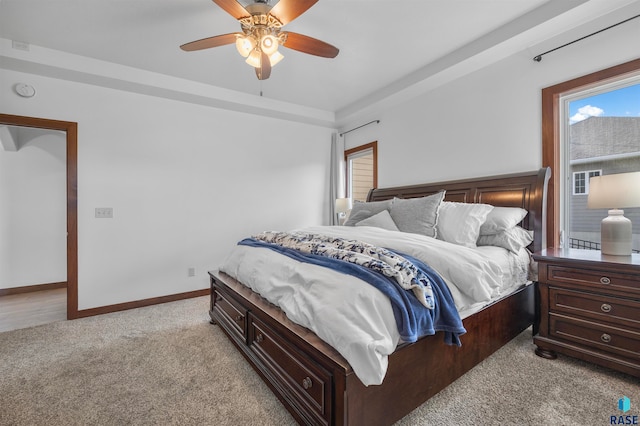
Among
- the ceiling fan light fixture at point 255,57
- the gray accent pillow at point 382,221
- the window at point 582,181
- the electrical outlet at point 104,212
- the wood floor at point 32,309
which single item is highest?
the ceiling fan light fixture at point 255,57

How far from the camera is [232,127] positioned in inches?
158

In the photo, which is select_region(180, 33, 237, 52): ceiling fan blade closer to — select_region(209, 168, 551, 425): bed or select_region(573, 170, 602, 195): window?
select_region(209, 168, 551, 425): bed

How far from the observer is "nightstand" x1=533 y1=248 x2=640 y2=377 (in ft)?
5.60

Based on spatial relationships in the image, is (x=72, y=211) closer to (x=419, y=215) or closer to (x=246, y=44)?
(x=246, y=44)

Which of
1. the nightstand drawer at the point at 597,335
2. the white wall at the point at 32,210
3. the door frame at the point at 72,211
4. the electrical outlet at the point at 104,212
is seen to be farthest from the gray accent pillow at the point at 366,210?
the white wall at the point at 32,210

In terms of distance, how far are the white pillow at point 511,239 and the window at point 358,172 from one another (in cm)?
243

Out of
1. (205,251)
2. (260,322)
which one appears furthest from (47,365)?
(205,251)

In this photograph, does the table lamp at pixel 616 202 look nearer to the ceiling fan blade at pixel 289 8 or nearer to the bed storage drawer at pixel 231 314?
the ceiling fan blade at pixel 289 8

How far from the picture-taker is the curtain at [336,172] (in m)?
4.95

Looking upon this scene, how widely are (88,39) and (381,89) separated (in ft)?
10.4

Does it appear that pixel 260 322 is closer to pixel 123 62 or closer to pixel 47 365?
pixel 47 365

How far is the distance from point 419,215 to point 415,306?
151cm

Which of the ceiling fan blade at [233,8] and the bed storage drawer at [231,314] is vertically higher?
the ceiling fan blade at [233,8]

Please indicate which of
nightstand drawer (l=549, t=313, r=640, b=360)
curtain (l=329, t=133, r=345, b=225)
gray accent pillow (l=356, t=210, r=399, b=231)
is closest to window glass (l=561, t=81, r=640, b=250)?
nightstand drawer (l=549, t=313, r=640, b=360)
